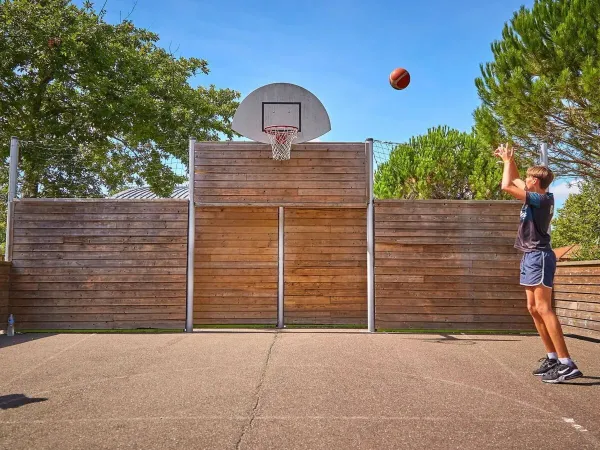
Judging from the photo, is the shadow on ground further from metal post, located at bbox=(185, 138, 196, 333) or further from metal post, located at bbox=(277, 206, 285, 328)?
metal post, located at bbox=(277, 206, 285, 328)

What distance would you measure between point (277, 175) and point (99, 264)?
3439mm

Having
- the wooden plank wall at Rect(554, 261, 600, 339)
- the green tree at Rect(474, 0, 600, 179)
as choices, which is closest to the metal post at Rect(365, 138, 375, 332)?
the wooden plank wall at Rect(554, 261, 600, 339)

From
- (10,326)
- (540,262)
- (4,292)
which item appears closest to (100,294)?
(10,326)

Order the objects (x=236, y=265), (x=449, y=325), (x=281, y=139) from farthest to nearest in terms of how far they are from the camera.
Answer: (x=236, y=265) < (x=281, y=139) < (x=449, y=325)

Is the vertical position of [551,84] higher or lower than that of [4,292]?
higher

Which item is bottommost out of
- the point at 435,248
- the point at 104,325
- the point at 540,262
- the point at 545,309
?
the point at 104,325

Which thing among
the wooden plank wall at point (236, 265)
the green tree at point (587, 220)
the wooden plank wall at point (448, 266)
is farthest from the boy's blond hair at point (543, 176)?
A: the green tree at point (587, 220)

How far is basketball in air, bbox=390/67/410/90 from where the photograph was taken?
31.0ft

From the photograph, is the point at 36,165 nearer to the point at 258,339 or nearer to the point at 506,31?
the point at 258,339

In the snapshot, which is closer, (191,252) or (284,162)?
(191,252)

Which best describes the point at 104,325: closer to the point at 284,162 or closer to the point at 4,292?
the point at 4,292

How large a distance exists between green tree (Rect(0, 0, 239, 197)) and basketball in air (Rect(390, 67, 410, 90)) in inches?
427

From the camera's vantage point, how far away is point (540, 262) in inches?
198

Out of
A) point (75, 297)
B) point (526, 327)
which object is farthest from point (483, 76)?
point (75, 297)
